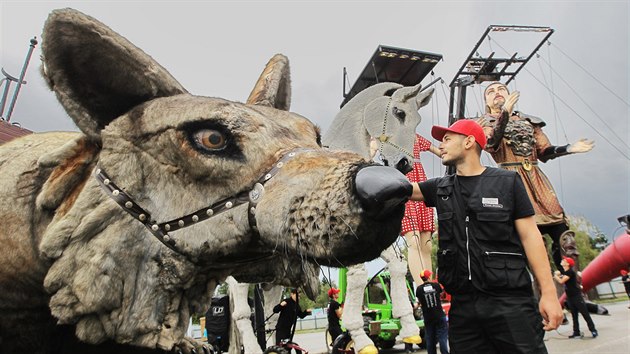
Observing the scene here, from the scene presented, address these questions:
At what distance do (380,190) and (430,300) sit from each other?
484 centimetres

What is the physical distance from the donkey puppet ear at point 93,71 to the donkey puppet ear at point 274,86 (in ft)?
2.47

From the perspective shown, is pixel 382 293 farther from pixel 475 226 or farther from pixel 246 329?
pixel 475 226

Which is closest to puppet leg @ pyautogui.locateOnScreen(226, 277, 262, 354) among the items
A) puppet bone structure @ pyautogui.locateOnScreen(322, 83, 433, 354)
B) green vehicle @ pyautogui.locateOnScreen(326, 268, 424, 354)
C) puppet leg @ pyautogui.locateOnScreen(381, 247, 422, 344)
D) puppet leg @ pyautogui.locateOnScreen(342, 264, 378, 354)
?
green vehicle @ pyautogui.locateOnScreen(326, 268, 424, 354)

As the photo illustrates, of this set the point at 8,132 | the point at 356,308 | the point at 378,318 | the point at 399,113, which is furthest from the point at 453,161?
the point at 378,318

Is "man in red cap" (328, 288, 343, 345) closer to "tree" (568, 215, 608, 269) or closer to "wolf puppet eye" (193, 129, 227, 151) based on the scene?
"wolf puppet eye" (193, 129, 227, 151)

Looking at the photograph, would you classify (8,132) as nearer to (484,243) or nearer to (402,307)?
(484,243)

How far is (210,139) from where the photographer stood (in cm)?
186

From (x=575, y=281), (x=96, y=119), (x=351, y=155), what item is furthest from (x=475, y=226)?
(x=575, y=281)

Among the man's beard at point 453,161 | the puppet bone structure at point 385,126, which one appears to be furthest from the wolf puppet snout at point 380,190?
the puppet bone structure at point 385,126

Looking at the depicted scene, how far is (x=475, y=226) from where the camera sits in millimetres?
2842

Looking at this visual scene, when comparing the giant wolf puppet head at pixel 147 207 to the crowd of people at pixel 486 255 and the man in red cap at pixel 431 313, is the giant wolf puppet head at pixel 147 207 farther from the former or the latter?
the man in red cap at pixel 431 313

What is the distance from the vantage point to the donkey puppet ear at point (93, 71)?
73.2 inches

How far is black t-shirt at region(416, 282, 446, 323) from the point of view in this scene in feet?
18.7

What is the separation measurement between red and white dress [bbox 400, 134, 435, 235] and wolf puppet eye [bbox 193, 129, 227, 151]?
163 inches
